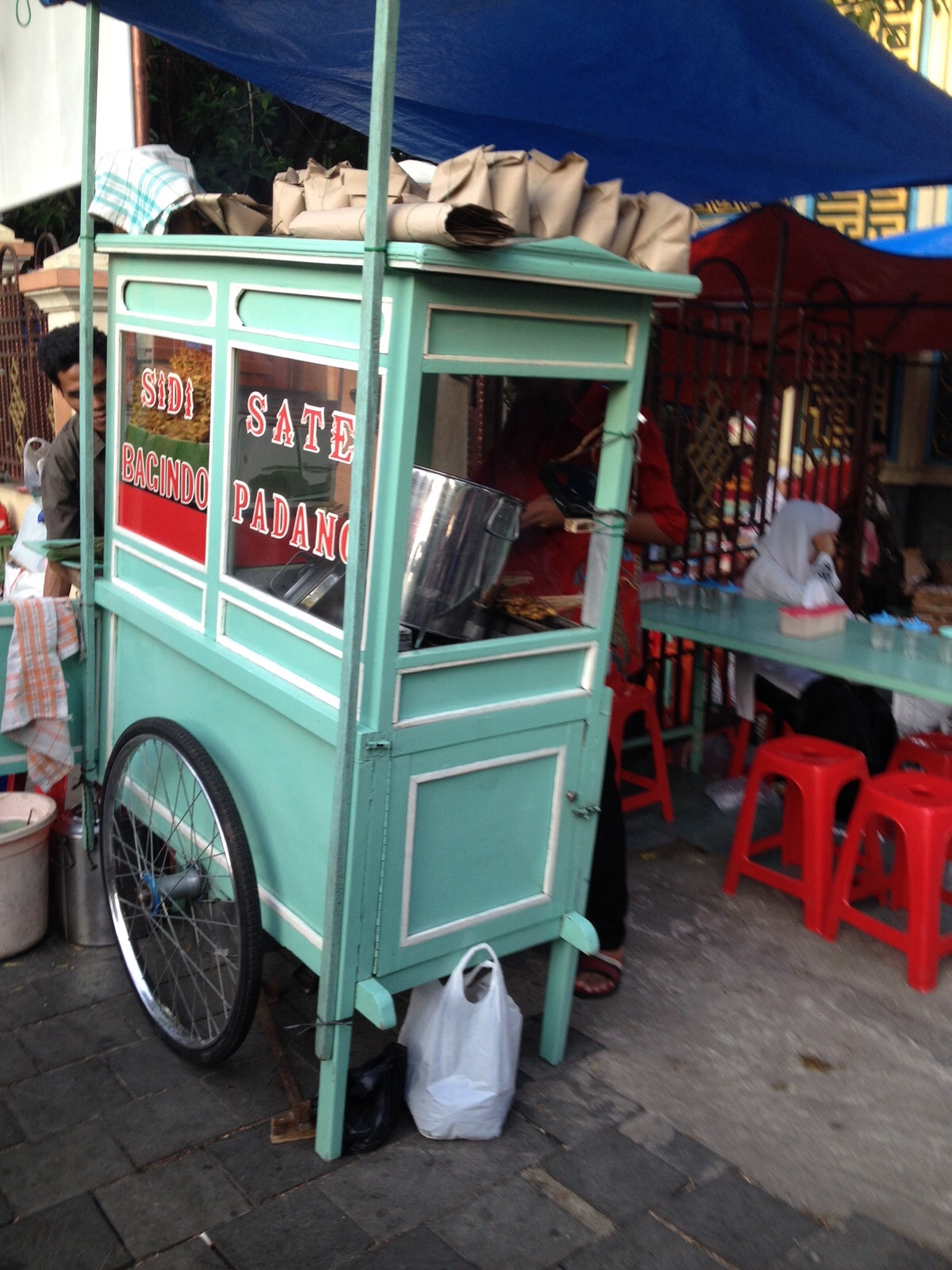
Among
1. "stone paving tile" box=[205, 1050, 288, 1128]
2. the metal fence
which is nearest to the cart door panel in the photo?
"stone paving tile" box=[205, 1050, 288, 1128]

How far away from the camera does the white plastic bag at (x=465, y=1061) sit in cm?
261

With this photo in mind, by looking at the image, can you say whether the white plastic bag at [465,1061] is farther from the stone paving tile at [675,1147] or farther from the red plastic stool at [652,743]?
the red plastic stool at [652,743]

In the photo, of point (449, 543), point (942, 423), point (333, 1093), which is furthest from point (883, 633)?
point (942, 423)

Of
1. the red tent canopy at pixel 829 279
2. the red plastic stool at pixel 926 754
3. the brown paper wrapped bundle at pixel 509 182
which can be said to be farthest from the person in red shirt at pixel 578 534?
the red tent canopy at pixel 829 279

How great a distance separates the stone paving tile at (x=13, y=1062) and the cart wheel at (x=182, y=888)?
0.31 metres

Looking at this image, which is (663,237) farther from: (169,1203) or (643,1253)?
(169,1203)

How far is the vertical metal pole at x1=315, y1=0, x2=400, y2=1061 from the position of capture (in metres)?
2.09

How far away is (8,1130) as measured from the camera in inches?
103

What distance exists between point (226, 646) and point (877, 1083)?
2060 millimetres

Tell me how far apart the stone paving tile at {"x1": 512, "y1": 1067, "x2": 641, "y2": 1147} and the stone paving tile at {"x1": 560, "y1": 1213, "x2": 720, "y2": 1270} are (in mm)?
313

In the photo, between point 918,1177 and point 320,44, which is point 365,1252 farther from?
point 320,44

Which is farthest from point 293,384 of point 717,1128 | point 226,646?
point 717,1128

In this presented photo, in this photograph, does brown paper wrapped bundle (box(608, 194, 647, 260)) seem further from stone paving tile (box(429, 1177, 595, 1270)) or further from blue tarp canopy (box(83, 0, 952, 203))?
stone paving tile (box(429, 1177, 595, 1270))

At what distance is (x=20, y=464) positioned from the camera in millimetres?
6762
